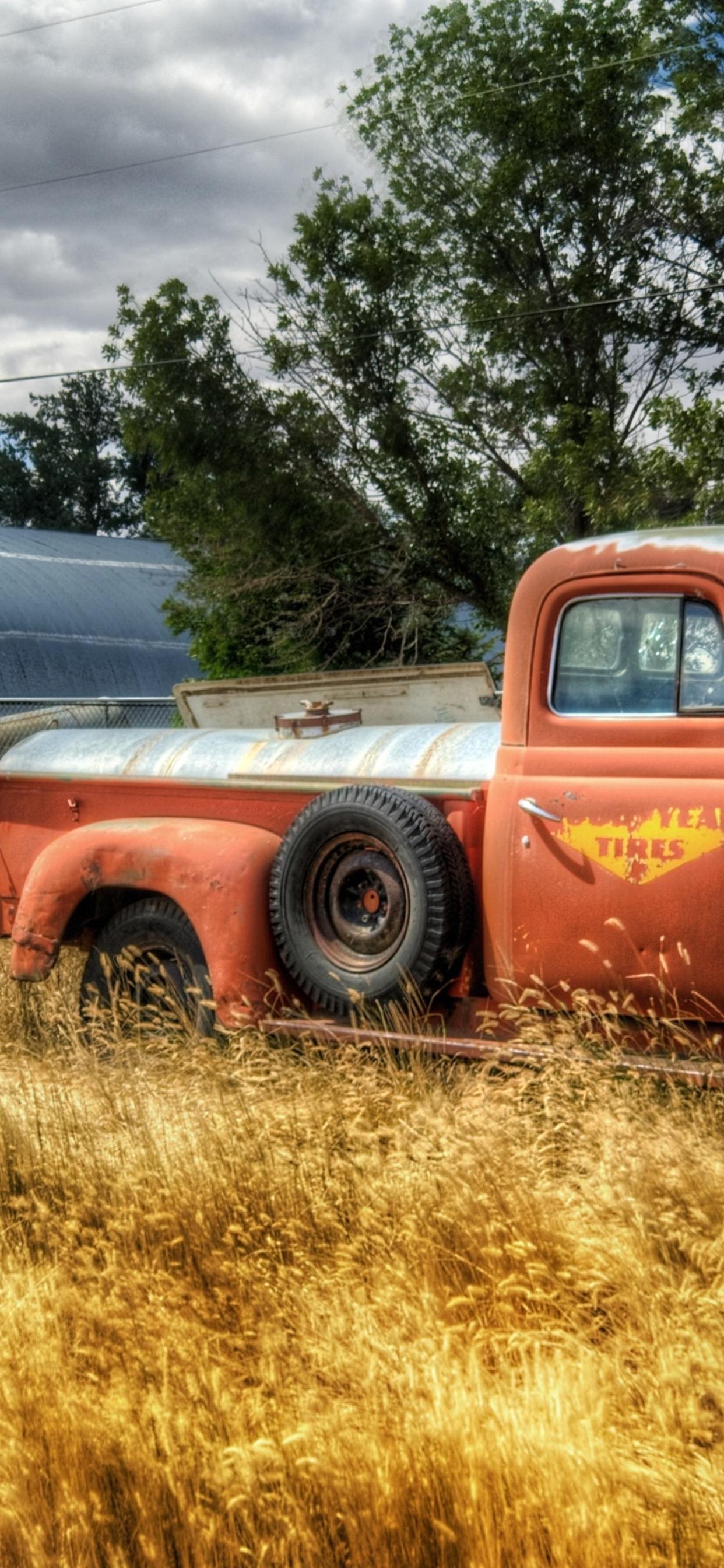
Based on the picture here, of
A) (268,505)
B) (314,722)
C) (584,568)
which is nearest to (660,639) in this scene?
(584,568)

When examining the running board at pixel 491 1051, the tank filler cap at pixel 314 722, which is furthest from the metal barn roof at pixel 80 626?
the running board at pixel 491 1051

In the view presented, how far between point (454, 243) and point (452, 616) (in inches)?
189

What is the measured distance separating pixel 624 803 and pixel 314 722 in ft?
6.08

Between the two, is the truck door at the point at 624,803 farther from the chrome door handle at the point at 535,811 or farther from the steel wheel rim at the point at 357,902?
the steel wheel rim at the point at 357,902

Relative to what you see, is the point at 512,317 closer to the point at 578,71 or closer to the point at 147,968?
the point at 578,71

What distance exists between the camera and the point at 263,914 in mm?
5438

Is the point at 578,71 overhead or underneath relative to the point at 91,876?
overhead

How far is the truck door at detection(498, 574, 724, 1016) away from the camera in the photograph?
460cm

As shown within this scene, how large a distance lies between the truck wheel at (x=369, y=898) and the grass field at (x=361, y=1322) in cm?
42

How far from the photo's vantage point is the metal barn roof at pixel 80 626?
24.7 meters

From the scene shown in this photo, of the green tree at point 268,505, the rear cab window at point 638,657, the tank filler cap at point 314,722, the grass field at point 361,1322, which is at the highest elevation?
the green tree at point 268,505

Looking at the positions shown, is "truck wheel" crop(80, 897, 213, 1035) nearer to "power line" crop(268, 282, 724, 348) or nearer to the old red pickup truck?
the old red pickup truck

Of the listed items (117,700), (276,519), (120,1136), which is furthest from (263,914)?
(276,519)

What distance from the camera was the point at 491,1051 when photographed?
4875mm
